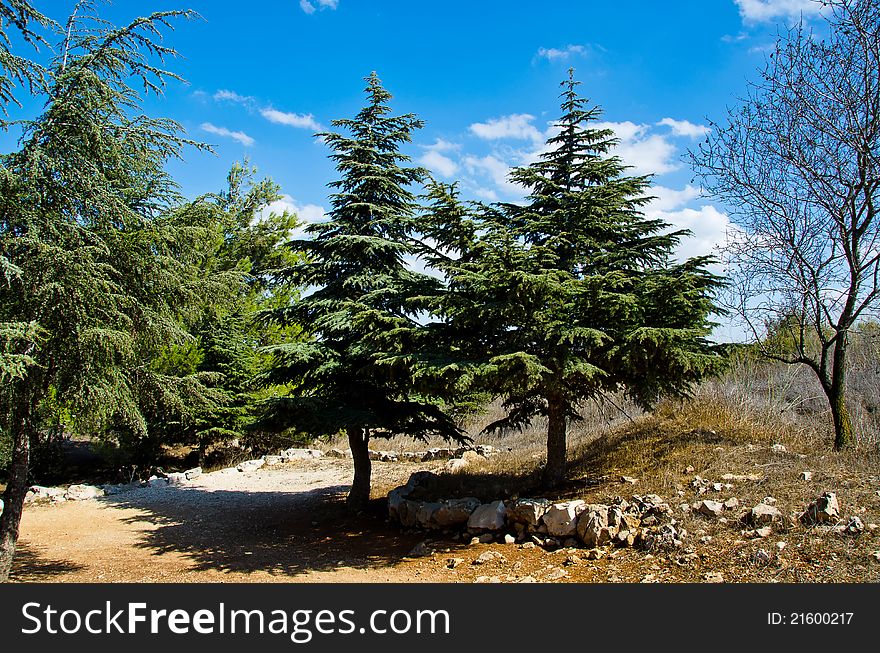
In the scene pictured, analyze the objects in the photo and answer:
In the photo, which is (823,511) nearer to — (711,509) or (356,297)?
(711,509)

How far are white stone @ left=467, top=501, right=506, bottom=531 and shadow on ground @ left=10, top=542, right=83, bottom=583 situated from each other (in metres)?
5.85

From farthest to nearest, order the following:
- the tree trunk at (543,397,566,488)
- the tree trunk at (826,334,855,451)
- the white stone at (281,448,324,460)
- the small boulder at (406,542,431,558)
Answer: the white stone at (281,448,324,460) → the tree trunk at (543,397,566,488) → the tree trunk at (826,334,855,451) → the small boulder at (406,542,431,558)

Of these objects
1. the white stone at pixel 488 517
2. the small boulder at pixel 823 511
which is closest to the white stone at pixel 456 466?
the white stone at pixel 488 517

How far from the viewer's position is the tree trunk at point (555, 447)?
881 centimetres

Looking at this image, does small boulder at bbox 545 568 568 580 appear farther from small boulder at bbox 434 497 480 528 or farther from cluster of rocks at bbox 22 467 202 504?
cluster of rocks at bbox 22 467 202 504

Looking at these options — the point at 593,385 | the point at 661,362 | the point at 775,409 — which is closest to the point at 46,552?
the point at 593,385

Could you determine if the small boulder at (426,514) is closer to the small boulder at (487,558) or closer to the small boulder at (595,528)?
the small boulder at (487,558)

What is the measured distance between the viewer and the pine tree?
955 centimetres

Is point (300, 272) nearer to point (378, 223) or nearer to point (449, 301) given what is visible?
point (378, 223)

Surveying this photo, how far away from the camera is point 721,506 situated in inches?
262

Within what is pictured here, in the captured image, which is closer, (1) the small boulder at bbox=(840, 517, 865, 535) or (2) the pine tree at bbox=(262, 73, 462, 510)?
(1) the small boulder at bbox=(840, 517, 865, 535)

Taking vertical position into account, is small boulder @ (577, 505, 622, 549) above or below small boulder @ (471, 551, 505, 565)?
above

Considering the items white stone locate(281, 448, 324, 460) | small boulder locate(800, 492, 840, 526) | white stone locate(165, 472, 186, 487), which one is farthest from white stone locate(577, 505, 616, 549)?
white stone locate(281, 448, 324, 460)

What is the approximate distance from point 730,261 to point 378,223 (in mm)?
6304
